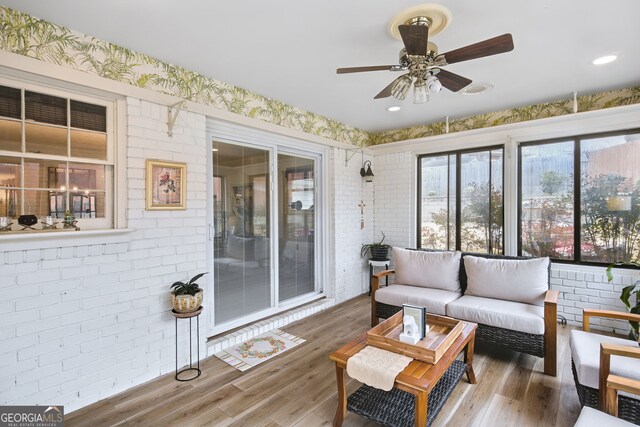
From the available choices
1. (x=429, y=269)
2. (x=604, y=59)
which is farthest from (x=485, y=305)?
(x=604, y=59)

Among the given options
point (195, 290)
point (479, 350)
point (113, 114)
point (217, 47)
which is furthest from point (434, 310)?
point (113, 114)

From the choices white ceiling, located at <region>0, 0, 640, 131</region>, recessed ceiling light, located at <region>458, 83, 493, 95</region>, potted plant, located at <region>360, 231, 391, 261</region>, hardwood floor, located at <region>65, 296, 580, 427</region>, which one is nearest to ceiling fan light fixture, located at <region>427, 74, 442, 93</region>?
white ceiling, located at <region>0, 0, 640, 131</region>

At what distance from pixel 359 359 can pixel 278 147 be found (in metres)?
2.69

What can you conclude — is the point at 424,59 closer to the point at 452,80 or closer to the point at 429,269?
the point at 452,80

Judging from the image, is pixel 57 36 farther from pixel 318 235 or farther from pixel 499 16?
pixel 318 235

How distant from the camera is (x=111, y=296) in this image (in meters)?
2.29

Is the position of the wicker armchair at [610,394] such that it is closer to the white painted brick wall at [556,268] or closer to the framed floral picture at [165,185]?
the white painted brick wall at [556,268]

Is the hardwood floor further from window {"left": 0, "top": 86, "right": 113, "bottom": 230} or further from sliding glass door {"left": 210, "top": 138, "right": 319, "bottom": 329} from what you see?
window {"left": 0, "top": 86, "right": 113, "bottom": 230}

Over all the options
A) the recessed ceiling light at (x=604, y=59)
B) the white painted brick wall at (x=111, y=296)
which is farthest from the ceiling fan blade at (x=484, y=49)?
the white painted brick wall at (x=111, y=296)

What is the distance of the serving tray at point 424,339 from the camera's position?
1.95m

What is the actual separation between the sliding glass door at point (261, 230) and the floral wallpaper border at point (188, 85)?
435 mm

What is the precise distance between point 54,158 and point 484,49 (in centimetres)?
287

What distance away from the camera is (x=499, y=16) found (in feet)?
6.59

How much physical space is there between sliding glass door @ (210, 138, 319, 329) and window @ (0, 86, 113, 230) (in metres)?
0.99
